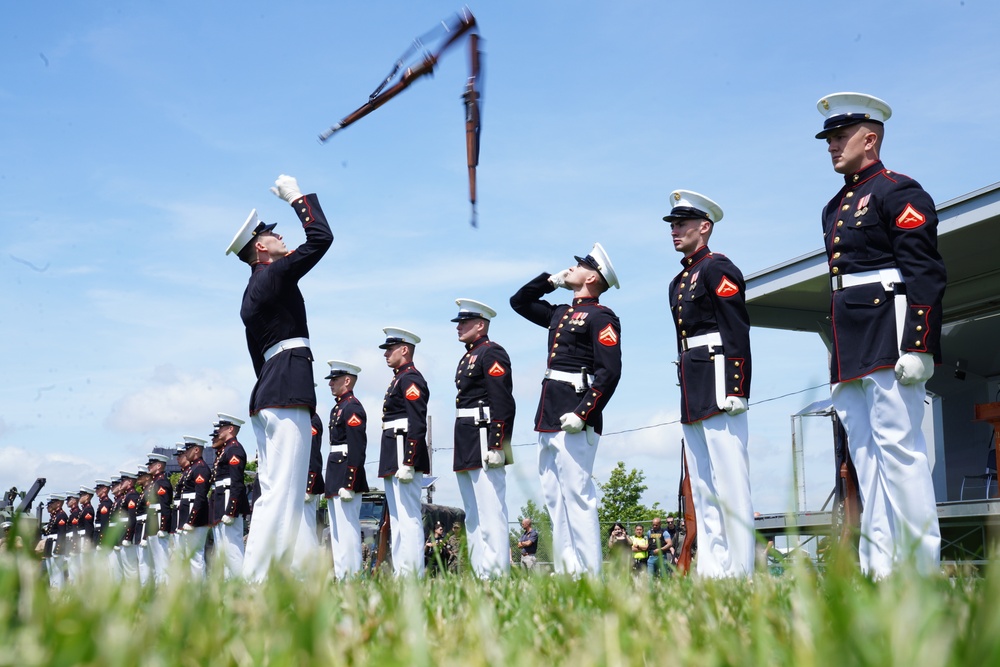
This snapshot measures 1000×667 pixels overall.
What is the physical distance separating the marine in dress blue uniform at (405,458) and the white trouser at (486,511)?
0.72 m

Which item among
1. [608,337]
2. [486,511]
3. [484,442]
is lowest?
[486,511]

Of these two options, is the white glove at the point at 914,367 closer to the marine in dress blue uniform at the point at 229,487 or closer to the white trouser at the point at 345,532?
the white trouser at the point at 345,532

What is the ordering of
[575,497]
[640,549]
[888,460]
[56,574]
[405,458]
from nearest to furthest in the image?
1. [56,574]
2. [888,460]
3. [575,497]
4. [405,458]
5. [640,549]

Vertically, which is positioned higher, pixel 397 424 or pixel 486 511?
pixel 397 424

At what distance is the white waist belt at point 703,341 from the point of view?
19.0 feet

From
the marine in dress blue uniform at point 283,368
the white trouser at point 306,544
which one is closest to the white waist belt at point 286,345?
the marine in dress blue uniform at point 283,368

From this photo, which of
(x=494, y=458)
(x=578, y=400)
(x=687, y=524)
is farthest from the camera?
(x=687, y=524)

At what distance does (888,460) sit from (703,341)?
5.11ft

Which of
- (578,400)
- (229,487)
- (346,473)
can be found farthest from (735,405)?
(229,487)

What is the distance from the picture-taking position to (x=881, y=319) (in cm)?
466

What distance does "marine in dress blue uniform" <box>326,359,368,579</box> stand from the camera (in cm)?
1045

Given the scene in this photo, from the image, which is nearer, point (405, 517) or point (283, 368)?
point (283, 368)

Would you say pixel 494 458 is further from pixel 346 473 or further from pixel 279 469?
pixel 346 473

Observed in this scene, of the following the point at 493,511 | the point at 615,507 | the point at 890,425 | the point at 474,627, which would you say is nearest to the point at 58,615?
the point at 474,627
